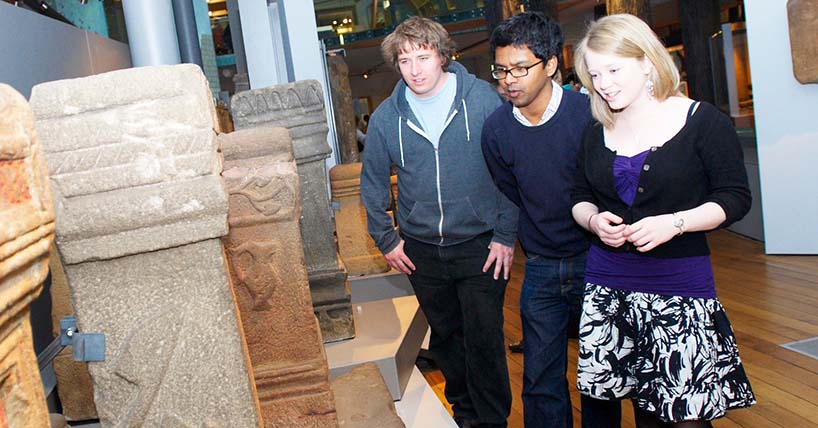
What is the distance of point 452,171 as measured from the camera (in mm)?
2969

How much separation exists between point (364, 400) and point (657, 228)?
1.61 m

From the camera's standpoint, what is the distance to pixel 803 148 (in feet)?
19.1

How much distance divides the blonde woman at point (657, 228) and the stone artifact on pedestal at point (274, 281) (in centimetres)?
100

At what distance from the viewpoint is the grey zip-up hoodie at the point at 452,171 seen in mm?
2973

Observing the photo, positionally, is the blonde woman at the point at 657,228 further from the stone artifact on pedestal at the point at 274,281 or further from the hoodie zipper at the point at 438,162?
the stone artifact on pedestal at the point at 274,281

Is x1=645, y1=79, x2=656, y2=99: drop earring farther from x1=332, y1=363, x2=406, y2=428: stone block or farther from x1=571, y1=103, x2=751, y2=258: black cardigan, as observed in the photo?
x1=332, y1=363, x2=406, y2=428: stone block

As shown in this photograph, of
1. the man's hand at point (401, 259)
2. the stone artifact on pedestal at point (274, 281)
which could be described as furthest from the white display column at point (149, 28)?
the man's hand at point (401, 259)

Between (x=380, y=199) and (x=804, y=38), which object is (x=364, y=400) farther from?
(x=804, y=38)

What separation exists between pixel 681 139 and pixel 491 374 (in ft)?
4.33

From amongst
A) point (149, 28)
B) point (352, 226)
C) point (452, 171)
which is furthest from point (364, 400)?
point (352, 226)

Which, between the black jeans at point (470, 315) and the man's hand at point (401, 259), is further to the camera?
the man's hand at point (401, 259)

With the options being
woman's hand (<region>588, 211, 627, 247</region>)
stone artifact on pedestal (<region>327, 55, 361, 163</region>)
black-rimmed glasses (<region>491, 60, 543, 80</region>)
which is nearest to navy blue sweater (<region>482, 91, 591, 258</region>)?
black-rimmed glasses (<region>491, 60, 543, 80</region>)

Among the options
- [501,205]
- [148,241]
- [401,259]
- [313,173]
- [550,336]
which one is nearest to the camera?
[148,241]

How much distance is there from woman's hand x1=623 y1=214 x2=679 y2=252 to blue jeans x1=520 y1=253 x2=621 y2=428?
0.56m
